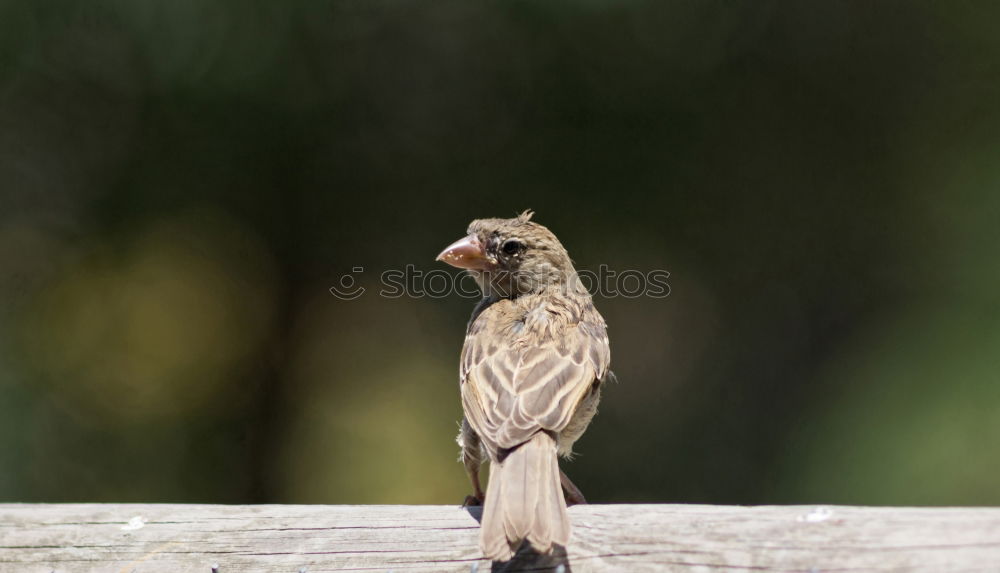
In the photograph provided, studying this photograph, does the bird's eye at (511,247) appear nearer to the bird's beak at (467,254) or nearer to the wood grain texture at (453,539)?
the bird's beak at (467,254)

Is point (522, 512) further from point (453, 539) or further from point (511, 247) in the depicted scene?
point (511, 247)

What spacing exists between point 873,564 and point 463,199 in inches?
126

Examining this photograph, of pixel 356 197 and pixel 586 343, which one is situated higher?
pixel 356 197

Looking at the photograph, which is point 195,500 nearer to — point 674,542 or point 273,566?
point 273,566

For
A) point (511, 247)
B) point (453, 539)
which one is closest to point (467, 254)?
point (511, 247)

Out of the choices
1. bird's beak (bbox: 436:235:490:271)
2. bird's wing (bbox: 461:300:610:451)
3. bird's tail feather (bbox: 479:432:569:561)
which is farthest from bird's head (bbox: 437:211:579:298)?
bird's tail feather (bbox: 479:432:569:561)

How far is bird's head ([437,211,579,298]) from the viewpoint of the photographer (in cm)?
445

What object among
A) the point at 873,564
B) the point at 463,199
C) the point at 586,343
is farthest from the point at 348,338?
the point at 873,564

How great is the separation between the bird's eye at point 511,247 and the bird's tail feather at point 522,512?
6.29ft

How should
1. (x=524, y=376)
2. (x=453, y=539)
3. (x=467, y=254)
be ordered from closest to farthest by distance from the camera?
1. (x=453, y=539)
2. (x=524, y=376)
3. (x=467, y=254)

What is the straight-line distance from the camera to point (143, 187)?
4797mm

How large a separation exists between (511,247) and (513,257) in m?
0.06

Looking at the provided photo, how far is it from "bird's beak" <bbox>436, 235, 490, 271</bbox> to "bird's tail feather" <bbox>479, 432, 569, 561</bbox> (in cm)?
182

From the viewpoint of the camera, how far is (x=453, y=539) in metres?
2.54
